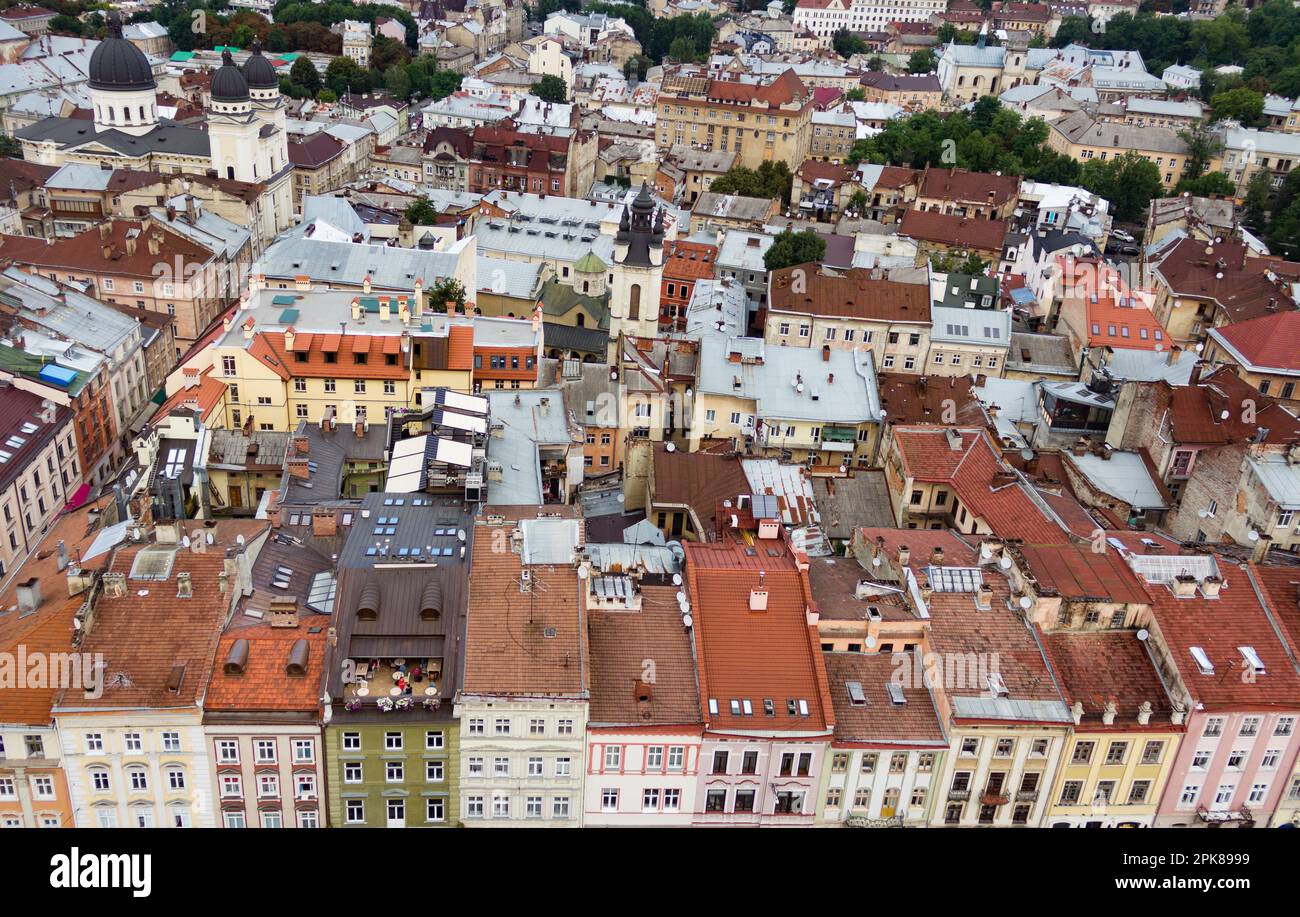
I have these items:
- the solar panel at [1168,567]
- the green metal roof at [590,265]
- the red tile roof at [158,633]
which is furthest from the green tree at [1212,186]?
the red tile roof at [158,633]

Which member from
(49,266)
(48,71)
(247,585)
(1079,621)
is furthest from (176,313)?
(48,71)

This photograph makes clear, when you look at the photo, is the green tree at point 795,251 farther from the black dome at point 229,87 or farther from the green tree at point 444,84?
the green tree at point 444,84

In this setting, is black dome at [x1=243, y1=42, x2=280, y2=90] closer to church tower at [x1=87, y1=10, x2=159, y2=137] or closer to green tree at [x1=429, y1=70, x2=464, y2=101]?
church tower at [x1=87, y1=10, x2=159, y2=137]

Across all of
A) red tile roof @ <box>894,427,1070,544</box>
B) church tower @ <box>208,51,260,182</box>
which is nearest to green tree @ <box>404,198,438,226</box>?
church tower @ <box>208,51,260,182</box>

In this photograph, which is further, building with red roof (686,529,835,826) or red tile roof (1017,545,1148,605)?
red tile roof (1017,545,1148,605)

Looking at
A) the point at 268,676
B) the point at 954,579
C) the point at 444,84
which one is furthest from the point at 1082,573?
the point at 444,84

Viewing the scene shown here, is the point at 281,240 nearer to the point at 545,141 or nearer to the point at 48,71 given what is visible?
the point at 545,141
